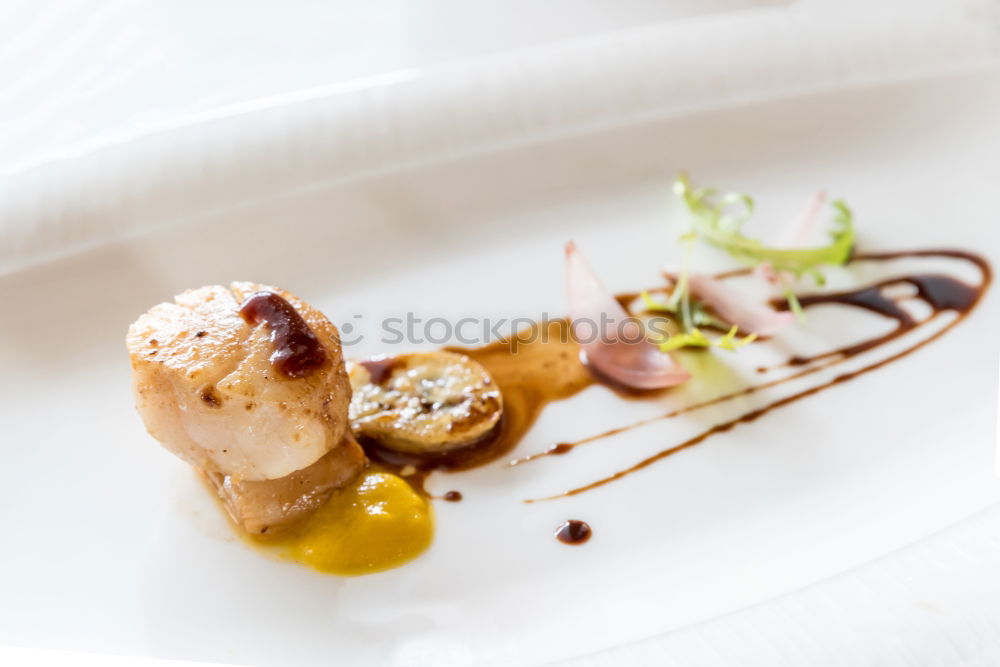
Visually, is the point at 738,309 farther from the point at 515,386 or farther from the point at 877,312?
the point at 515,386

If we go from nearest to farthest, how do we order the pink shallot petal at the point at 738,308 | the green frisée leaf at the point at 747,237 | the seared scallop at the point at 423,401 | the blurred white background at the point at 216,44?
the seared scallop at the point at 423,401 → the pink shallot petal at the point at 738,308 → the green frisée leaf at the point at 747,237 → the blurred white background at the point at 216,44

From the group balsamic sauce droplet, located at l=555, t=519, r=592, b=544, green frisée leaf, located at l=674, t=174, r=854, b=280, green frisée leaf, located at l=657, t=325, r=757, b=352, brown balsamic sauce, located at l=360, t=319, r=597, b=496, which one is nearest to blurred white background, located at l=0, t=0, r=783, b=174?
green frisée leaf, located at l=674, t=174, r=854, b=280

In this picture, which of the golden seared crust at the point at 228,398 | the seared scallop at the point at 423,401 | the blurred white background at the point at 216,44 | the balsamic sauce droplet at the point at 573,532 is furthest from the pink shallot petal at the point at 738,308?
the blurred white background at the point at 216,44

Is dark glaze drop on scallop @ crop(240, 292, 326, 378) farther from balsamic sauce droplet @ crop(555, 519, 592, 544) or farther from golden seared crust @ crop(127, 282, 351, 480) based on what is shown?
balsamic sauce droplet @ crop(555, 519, 592, 544)

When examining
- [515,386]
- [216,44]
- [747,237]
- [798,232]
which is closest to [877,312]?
[798,232]

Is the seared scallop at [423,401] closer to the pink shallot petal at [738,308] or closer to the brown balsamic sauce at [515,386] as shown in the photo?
the brown balsamic sauce at [515,386]

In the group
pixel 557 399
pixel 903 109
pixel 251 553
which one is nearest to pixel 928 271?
pixel 903 109

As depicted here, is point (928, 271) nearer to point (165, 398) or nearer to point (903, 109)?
point (903, 109)
